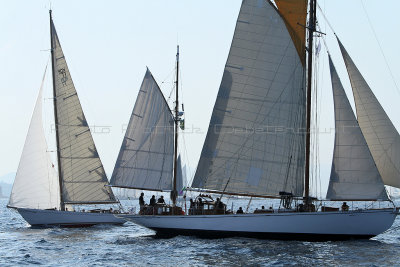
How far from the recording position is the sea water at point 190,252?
29812mm

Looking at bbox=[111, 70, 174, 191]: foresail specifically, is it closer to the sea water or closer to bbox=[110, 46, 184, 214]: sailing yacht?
bbox=[110, 46, 184, 214]: sailing yacht

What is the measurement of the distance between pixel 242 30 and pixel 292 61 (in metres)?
3.48

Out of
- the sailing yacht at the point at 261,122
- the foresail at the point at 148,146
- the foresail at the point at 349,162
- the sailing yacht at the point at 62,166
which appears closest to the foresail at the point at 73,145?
the sailing yacht at the point at 62,166

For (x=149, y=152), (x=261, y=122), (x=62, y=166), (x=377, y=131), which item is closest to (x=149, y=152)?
(x=149, y=152)

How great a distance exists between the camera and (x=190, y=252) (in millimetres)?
33219

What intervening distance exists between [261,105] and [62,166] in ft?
65.4

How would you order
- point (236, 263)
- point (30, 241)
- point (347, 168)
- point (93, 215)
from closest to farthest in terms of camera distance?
point (236, 263) < point (347, 168) < point (30, 241) < point (93, 215)

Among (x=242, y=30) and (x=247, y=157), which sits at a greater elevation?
(x=242, y=30)

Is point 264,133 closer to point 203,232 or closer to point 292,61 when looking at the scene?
point 292,61

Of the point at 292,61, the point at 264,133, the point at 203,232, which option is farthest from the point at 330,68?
the point at 203,232

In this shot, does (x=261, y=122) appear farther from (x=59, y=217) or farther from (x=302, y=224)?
(x=59, y=217)

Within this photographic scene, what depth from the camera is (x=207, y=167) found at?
38406 mm

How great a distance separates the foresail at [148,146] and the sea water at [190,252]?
152 inches

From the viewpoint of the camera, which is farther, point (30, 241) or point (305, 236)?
point (30, 241)
